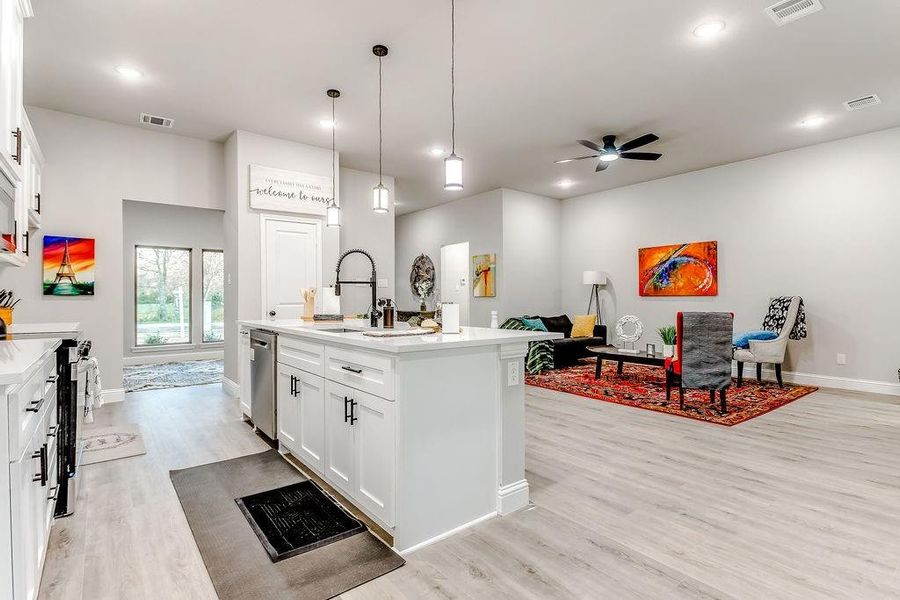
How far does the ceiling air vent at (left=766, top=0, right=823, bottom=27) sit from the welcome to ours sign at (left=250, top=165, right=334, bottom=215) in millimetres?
4626

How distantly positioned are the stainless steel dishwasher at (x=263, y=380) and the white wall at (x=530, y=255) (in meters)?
4.80

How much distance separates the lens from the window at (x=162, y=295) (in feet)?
26.4

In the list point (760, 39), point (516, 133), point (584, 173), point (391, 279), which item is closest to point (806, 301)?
point (584, 173)

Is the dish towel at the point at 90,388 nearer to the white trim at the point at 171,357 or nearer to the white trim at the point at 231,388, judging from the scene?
the white trim at the point at 231,388

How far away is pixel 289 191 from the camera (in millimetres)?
5418

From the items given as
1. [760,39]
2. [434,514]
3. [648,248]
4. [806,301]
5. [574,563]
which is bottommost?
[574,563]

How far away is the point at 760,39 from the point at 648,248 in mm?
4229

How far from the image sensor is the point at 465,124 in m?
4.98

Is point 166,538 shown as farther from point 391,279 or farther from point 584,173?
point 584,173

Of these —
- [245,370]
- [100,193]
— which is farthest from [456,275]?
[100,193]

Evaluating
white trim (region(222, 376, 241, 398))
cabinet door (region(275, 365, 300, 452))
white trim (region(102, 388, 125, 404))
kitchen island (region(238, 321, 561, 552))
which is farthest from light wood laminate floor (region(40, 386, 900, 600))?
white trim (region(102, 388, 125, 404))

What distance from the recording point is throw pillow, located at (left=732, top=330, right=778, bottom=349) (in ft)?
18.2

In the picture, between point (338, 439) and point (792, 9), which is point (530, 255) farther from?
point (338, 439)

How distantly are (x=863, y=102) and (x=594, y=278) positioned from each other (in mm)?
3945
